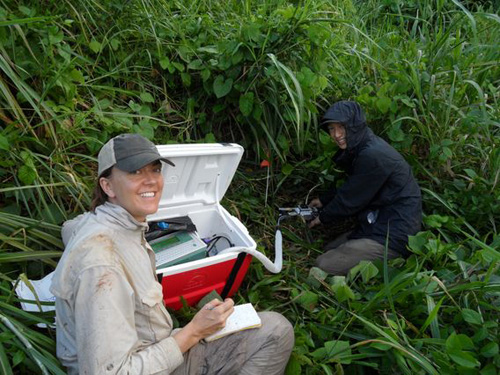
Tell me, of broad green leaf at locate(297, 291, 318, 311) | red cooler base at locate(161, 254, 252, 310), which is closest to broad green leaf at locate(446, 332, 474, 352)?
broad green leaf at locate(297, 291, 318, 311)

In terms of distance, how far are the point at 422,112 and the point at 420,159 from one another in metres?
0.43

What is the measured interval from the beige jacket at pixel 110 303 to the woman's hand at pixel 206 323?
0.08 meters

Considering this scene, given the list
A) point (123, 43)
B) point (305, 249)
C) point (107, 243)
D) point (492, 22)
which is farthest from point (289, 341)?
point (492, 22)

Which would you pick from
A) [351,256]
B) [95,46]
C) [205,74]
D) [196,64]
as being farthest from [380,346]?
[95,46]

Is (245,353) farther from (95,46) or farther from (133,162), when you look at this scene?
(95,46)

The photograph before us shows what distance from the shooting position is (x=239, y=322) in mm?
1779

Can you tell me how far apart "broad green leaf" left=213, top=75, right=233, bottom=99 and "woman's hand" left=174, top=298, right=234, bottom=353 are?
1.60 m

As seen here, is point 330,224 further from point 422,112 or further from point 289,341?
point 289,341

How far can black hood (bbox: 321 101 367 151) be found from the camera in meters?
2.68

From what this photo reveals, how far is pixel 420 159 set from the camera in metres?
3.21

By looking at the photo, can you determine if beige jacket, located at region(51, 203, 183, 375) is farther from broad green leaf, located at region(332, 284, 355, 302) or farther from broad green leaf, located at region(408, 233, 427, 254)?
broad green leaf, located at region(408, 233, 427, 254)

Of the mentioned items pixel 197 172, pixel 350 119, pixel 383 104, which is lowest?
pixel 197 172

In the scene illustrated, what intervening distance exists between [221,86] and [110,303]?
1936 mm

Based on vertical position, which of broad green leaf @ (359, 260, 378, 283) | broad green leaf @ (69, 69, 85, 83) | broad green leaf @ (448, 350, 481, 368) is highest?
Answer: broad green leaf @ (69, 69, 85, 83)
